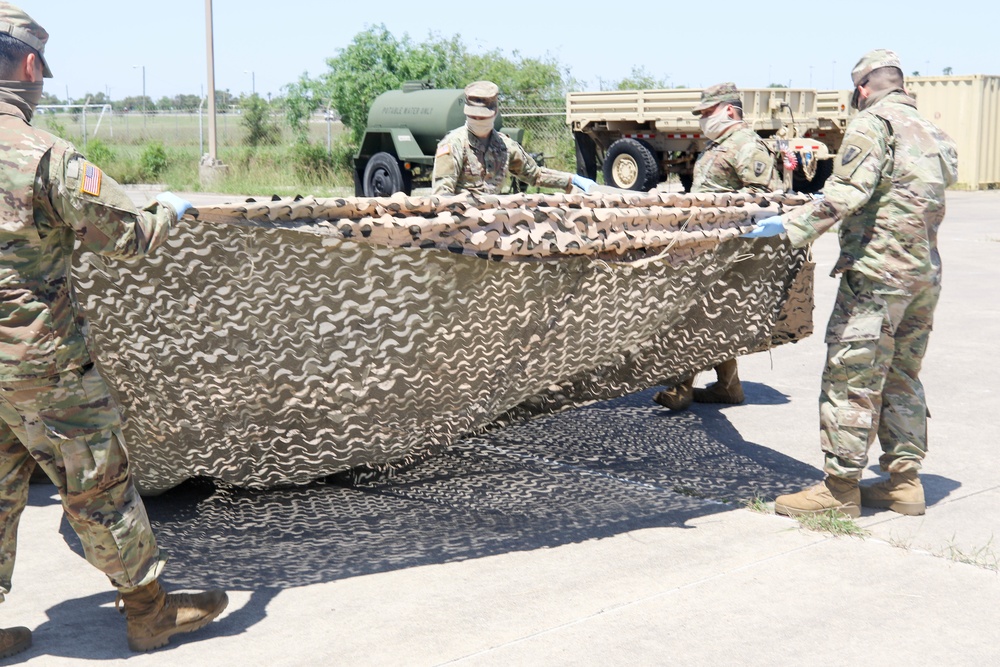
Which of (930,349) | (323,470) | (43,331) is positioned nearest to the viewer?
(43,331)

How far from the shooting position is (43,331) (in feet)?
9.60

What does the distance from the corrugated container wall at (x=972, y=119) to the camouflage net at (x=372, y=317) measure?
75.0 feet

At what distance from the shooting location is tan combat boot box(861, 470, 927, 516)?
4422 millimetres

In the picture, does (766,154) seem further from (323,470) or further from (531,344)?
(323,470)

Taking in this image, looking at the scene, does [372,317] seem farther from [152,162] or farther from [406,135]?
[152,162]

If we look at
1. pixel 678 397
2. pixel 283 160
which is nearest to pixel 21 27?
pixel 678 397

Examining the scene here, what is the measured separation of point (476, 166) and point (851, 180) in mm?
2441

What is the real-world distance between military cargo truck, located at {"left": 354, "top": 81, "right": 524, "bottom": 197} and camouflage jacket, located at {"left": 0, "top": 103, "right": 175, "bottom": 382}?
1643 centimetres

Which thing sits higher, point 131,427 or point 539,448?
point 131,427

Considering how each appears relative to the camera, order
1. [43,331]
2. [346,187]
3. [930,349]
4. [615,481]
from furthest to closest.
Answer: [346,187]
[930,349]
[615,481]
[43,331]

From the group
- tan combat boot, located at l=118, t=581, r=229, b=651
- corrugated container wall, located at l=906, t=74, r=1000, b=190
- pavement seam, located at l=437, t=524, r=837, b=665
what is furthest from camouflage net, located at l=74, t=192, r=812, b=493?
corrugated container wall, located at l=906, t=74, r=1000, b=190

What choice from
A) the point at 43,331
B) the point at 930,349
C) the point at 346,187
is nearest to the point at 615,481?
the point at 43,331

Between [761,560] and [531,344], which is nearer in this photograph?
[761,560]

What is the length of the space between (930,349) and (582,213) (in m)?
4.39
